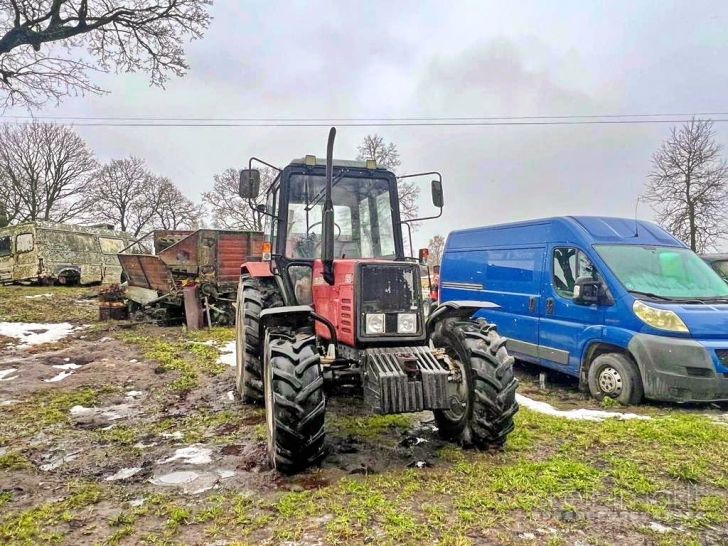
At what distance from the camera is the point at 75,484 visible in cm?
315

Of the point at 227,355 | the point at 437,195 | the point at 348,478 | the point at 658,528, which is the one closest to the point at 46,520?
the point at 348,478

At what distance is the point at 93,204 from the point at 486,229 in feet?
112

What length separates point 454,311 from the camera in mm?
3898

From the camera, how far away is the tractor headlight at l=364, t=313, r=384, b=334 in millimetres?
3600

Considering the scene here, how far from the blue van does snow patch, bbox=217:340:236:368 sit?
4.15m

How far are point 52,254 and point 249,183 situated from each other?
57.3ft

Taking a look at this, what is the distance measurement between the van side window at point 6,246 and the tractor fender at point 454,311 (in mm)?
20599

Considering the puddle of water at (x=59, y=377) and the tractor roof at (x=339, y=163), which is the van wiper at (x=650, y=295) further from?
the puddle of water at (x=59, y=377)

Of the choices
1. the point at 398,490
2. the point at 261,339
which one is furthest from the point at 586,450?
the point at 261,339

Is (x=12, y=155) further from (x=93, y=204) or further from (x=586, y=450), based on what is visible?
(x=586, y=450)

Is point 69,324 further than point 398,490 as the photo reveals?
Yes

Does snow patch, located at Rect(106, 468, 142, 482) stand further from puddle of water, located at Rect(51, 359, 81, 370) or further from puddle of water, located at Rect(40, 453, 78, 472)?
puddle of water, located at Rect(51, 359, 81, 370)

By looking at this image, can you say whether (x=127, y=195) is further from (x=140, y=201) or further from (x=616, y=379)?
(x=616, y=379)

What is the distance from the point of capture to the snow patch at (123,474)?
3.27 meters
